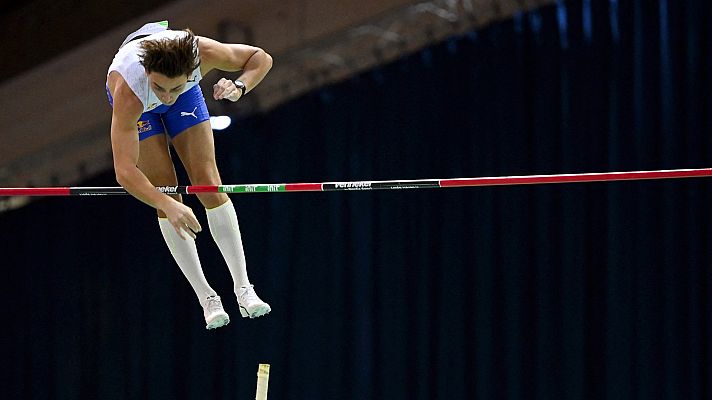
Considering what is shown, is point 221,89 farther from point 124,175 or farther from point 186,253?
point 186,253

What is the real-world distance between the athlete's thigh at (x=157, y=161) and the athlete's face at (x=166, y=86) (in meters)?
0.37

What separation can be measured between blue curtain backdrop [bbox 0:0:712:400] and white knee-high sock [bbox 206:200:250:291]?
2.15 meters

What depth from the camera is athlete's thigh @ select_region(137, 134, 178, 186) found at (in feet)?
13.2

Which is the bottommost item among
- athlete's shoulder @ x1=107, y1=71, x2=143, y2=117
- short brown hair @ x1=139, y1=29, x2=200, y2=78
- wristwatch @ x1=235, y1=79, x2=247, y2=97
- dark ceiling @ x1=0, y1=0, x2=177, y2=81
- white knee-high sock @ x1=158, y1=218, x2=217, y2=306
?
white knee-high sock @ x1=158, y1=218, x2=217, y2=306

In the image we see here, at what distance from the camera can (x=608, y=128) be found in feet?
19.7

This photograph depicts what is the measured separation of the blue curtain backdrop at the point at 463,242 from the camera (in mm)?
5930

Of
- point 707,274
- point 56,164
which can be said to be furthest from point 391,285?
point 56,164

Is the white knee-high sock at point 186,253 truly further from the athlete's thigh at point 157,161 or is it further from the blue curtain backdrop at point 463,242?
the blue curtain backdrop at point 463,242

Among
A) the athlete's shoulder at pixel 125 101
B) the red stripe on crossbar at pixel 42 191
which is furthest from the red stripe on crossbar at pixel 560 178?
the red stripe on crossbar at pixel 42 191

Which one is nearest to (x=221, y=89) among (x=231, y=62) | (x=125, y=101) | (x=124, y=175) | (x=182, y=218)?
(x=231, y=62)

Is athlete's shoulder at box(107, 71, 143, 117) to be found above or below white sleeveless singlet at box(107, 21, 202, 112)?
below

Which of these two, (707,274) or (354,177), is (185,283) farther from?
(707,274)

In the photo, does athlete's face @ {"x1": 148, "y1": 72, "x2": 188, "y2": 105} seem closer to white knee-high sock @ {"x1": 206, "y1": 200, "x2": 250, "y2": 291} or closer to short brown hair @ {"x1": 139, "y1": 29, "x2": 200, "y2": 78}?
short brown hair @ {"x1": 139, "y1": 29, "x2": 200, "y2": 78}

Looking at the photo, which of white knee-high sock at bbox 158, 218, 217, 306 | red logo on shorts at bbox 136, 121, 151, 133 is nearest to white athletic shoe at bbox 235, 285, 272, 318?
white knee-high sock at bbox 158, 218, 217, 306
